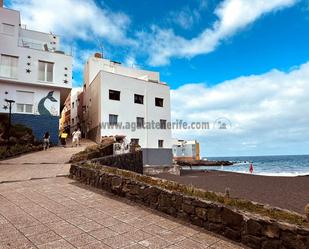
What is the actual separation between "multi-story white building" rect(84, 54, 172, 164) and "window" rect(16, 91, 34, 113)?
662 cm

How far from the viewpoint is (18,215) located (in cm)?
470

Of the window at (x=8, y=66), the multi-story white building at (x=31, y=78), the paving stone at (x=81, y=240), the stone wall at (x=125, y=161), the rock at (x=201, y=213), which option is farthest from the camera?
the multi-story white building at (x=31, y=78)

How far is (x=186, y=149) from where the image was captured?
7575 cm

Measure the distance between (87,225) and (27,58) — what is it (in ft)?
72.5

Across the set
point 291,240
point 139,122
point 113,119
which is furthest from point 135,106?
point 291,240

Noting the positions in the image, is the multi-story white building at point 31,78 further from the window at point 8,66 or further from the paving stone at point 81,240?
the paving stone at point 81,240

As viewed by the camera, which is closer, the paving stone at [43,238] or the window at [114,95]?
the paving stone at [43,238]

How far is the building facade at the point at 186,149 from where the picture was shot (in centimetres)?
7446

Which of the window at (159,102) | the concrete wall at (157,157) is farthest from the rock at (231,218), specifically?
the window at (159,102)

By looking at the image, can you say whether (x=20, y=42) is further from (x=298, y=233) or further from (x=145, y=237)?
(x=298, y=233)

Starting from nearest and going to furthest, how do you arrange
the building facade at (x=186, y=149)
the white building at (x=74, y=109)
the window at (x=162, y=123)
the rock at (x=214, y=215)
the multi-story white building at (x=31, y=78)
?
the rock at (x=214, y=215) < the multi-story white building at (x=31, y=78) < the window at (x=162, y=123) < the white building at (x=74, y=109) < the building facade at (x=186, y=149)

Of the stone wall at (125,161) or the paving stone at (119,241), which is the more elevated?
the stone wall at (125,161)

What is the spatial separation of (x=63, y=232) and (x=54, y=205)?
169 cm

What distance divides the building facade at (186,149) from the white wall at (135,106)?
45.2 m
